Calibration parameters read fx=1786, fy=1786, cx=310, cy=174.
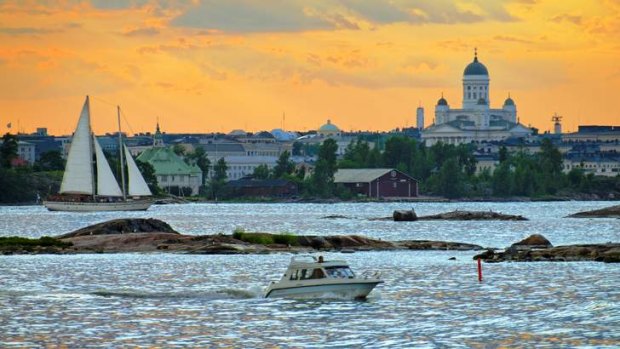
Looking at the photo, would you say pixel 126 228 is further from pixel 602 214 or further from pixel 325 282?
pixel 602 214

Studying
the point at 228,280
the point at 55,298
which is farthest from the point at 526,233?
the point at 55,298

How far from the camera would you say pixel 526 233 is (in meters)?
128

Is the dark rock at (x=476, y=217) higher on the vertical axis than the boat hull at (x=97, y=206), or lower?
lower

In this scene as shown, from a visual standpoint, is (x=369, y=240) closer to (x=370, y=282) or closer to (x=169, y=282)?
(x=169, y=282)

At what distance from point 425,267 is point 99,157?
103 metres

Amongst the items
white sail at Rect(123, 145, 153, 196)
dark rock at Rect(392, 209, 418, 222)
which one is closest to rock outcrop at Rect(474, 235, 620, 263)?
dark rock at Rect(392, 209, 418, 222)

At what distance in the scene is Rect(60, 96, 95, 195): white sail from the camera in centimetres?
17838

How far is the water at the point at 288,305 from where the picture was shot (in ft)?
172

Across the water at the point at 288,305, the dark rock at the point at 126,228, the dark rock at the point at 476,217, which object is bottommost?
the water at the point at 288,305

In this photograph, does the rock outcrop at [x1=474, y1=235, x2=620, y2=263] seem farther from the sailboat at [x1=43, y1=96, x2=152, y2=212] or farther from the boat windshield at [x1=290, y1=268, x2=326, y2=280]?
the sailboat at [x1=43, y1=96, x2=152, y2=212]

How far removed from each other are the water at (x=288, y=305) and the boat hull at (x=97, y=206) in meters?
95.8

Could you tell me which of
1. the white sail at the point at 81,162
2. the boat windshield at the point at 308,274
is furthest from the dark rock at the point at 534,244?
the white sail at the point at 81,162

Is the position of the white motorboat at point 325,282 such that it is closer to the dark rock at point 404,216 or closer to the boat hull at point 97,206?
the dark rock at point 404,216

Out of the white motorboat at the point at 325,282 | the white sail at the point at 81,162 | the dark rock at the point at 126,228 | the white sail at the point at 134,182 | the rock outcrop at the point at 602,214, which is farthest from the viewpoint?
the white sail at the point at 134,182
